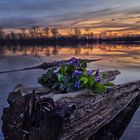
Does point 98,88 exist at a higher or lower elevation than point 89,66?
higher

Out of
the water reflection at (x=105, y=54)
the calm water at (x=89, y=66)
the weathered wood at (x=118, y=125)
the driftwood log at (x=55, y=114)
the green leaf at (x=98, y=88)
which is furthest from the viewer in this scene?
the water reflection at (x=105, y=54)

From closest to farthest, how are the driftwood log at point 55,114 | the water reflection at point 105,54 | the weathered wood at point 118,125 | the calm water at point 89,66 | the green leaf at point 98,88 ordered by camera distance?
the driftwood log at point 55,114
the green leaf at point 98,88
the weathered wood at point 118,125
the calm water at point 89,66
the water reflection at point 105,54

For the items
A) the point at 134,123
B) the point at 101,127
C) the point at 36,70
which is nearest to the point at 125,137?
the point at 101,127

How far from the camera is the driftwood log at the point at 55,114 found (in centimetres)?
682

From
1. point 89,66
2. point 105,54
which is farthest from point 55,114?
point 105,54

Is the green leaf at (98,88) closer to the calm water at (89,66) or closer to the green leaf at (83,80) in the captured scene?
the green leaf at (83,80)

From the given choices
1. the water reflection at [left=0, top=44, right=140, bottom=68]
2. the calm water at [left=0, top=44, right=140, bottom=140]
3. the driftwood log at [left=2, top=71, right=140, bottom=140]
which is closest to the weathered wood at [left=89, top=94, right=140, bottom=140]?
the calm water at [left=0, top=44, right=140, bottom=140]

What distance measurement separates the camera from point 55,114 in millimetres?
6750

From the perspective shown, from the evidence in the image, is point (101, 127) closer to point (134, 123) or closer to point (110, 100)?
point (110, 100)

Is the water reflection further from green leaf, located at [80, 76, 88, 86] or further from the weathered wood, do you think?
green leaf, located at [80, 76, 88, 86]

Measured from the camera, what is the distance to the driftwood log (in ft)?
22.4

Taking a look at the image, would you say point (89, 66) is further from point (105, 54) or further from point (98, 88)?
point (105, 54)

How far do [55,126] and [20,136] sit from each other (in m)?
0.89

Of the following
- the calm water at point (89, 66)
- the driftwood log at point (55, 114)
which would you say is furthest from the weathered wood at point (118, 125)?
the driftwood log at point (55, 114)
